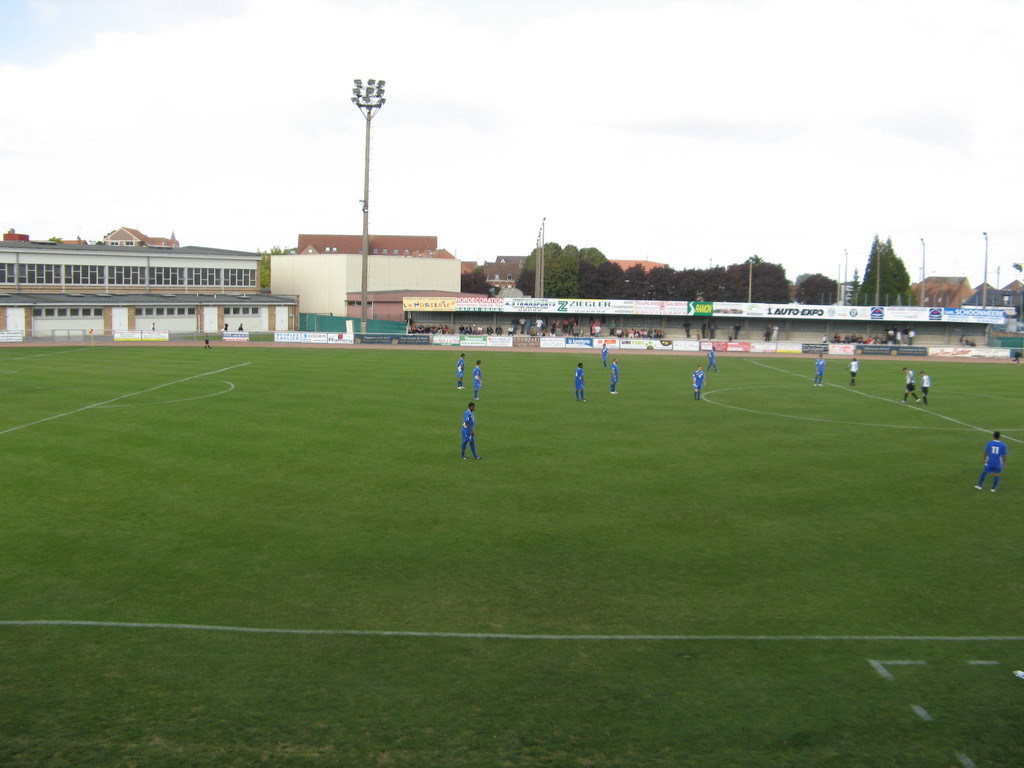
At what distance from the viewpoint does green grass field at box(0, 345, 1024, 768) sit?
28.2 feet

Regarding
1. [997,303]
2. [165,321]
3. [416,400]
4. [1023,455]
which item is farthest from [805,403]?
[997,303]

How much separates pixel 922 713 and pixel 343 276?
90.7 metres

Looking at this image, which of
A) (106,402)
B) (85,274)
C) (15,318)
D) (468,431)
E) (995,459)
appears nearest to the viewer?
(995,459)

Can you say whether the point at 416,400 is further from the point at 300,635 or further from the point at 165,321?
the point at 165,321

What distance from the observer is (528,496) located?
1856 cm

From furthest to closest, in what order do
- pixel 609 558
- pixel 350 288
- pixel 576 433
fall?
pixel 350 288 < pixel 576 433 < pixel 609 558

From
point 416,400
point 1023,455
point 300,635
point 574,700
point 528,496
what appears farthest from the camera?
point 416,400

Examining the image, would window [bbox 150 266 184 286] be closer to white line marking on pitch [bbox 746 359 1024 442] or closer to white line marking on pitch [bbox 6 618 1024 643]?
white line marking on pitch [bbox 746 359 1024 442]

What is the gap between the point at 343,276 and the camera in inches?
3728

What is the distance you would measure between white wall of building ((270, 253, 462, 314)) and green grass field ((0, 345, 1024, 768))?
68719mm

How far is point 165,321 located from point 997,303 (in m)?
135

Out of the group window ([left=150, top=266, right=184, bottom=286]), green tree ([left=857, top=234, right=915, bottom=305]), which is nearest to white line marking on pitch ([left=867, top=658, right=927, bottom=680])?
window ([left=150, top=266, right=184, bottom=286])

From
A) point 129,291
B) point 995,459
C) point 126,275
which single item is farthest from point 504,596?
point 126,275

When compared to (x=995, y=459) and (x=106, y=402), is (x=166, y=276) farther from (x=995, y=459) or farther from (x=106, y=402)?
(x=995, y=459)
